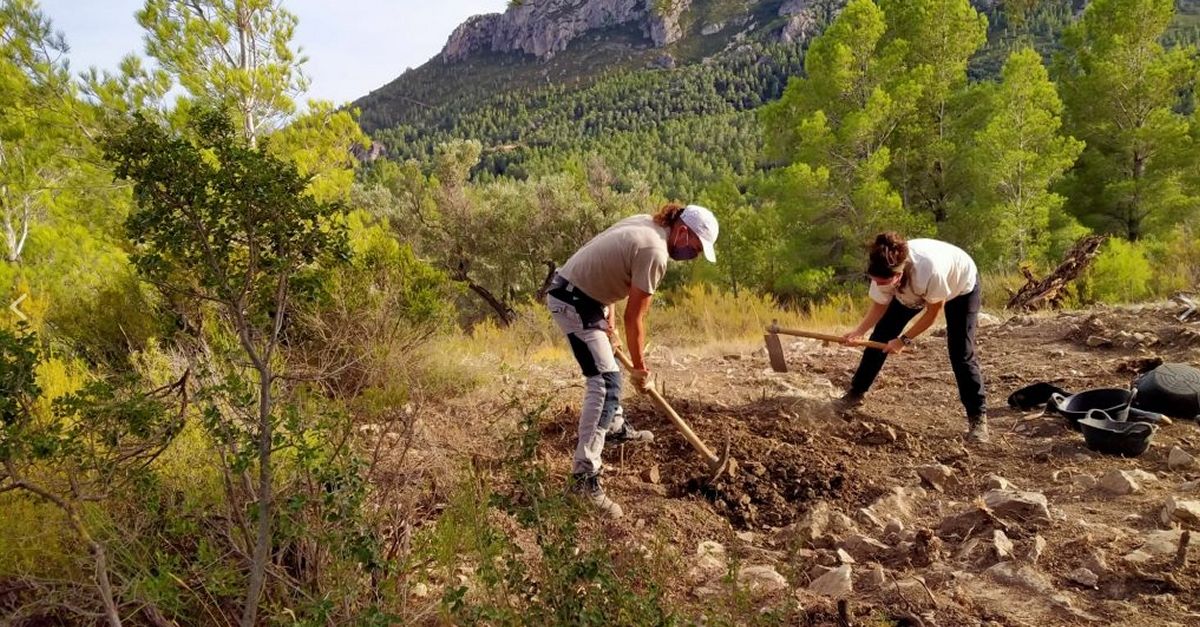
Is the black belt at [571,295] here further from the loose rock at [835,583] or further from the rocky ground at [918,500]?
the loose rock at [835,583]

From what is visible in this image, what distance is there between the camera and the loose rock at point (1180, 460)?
3.37 metres

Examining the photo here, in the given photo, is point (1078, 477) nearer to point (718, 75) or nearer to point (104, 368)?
point (104, 368)

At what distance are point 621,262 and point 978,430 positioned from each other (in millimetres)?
2569

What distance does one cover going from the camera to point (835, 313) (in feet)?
32.0

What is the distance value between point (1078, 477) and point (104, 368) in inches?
237

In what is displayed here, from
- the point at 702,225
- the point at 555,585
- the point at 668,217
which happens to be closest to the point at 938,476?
the point at 702,225

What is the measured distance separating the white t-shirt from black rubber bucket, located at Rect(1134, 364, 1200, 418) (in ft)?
4.31

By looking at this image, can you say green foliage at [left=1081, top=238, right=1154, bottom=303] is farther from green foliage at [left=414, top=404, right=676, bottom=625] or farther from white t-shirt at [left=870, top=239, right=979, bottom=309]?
green foliage at [left=414, top=404, right=676, bottom=625]

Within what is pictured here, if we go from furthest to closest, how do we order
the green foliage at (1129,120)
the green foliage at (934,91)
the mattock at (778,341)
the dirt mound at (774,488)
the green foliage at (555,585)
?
the green foliage at (1129,120)
the green foliage at (934,91)
the mattock at (778,341)
the dirt mound at (774,488)
the green foliage at (555,585)

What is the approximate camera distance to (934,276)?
12.3 ft

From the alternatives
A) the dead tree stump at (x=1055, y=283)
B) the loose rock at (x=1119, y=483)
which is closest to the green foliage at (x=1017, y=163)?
the dead tree stump at (x=1055, y=283)

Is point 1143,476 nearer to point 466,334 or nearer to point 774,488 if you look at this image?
point 774,488

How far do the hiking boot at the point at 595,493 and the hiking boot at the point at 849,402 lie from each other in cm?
215

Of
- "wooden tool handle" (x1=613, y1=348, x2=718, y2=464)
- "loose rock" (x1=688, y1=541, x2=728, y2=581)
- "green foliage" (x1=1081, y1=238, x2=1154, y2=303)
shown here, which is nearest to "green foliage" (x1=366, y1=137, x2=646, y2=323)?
"green foliage" (x1=1081, y1=238, x2=1154, y2=303)
